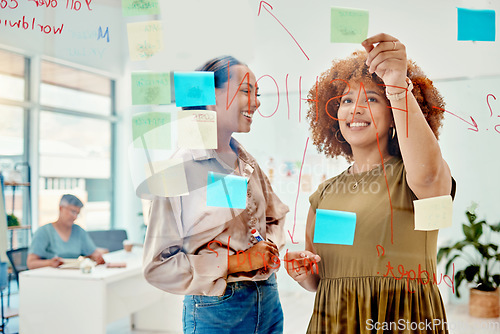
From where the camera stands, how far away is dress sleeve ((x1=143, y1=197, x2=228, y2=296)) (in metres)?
1.11

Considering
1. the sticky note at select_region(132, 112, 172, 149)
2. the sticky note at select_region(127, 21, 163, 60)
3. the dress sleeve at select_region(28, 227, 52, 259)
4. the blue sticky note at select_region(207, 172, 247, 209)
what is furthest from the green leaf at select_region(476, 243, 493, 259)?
the dress sleeve at select_region(28, 227, 52, 259)

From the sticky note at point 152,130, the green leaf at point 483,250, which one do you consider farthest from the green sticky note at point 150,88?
the green leaf at point 483,250

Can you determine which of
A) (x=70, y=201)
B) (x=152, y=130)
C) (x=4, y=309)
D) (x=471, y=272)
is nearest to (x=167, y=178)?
(x=152, y=130)

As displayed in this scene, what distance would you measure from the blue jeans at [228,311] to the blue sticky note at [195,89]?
52cm

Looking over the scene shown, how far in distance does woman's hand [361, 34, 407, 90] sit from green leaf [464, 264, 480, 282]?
530 millimetres

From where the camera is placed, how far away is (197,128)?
120 centimetres

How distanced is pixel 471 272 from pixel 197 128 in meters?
0.87

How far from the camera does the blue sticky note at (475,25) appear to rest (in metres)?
1.15

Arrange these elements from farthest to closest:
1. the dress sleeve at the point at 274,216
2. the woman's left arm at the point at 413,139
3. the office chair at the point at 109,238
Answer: the office chair at the point at 109,238 → the dress sleeve at the point at 274,216 → the woman's left arm at the point at 413,139

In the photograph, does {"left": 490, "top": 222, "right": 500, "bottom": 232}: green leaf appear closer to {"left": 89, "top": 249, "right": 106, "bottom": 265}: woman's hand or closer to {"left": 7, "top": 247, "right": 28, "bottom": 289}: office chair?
{"left": 89, "top": 249, "right": 106, "bottom": 265}: woman's hand

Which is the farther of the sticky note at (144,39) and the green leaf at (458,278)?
the sticky note at (144,39)

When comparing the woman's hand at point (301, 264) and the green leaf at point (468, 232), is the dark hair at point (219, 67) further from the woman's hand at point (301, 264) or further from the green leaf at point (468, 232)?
the green leaf at point (468, 232)

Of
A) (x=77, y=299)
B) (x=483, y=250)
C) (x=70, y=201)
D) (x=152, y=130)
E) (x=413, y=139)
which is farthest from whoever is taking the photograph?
(x=77, y=299)

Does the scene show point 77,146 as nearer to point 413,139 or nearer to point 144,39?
point 144,39
